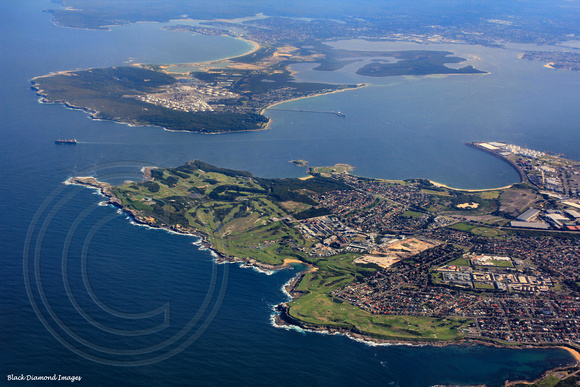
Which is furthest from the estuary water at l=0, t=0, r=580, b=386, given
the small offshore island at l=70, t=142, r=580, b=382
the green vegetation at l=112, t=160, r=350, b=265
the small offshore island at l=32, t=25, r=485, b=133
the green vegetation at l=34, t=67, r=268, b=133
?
the small offshore island at l=32, t=25, r=485, b=133

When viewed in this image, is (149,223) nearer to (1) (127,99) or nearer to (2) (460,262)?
(2) (460,262)

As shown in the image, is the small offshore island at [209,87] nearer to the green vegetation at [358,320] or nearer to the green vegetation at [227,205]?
the green vegetation at [227,205]

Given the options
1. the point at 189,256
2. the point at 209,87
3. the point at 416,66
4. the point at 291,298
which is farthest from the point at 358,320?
the point at 416,66

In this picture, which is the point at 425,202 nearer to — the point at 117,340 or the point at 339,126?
the point at 339,126

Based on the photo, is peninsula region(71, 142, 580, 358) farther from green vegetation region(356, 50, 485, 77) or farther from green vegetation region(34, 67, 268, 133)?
green vegetation region(356, 50, 485, 77)

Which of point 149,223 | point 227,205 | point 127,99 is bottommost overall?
point 149,223

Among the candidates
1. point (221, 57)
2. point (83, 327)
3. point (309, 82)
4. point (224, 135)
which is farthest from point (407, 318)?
point (221, 57)

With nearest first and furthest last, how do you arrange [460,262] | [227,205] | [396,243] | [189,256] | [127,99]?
1. [189,256]
2. [460,262]
3. [396,243]
4. [227,205]
5. [127,99]
